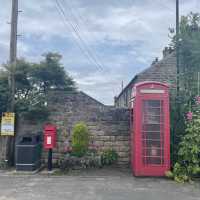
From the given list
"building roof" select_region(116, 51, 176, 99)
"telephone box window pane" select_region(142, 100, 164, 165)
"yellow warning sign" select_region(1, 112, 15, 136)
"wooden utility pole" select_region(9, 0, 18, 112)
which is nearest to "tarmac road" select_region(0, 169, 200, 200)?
"telephone box window pane" select_region(142, 100, 164, 165)

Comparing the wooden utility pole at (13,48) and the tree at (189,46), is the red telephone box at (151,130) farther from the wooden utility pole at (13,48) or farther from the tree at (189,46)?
the wooden utility pole at (13,48)

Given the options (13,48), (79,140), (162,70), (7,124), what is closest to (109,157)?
(79,140)

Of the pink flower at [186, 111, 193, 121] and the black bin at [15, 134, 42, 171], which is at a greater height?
the pink flower at [186, 111, 193, 121]

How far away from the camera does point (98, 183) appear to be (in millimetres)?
7250

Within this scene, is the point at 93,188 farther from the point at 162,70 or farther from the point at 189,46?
the point at 162,70

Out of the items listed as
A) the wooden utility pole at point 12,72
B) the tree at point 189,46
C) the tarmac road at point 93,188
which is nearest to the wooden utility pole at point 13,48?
the wooden utility pole at point 12,72

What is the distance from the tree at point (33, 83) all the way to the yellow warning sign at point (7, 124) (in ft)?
0.94

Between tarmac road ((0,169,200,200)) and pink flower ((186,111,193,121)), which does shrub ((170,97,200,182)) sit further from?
tarmac road ((0,169,200,200))

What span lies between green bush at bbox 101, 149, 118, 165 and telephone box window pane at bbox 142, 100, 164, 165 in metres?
1.63

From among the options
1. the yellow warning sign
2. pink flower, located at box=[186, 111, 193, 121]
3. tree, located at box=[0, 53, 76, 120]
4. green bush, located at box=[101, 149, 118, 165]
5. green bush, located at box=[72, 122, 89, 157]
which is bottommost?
green bush, located at box=[101, 149, 118, 165]

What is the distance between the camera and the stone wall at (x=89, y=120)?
31.7ft

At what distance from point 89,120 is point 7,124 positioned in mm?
2627

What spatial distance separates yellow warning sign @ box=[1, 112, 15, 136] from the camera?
9281mm

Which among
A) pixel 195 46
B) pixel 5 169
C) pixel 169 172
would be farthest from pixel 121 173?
pixel 195 46
